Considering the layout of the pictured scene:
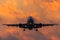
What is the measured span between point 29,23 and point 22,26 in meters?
9.66

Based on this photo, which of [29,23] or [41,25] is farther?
[41,25]

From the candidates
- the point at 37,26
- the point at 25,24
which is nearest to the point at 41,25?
the point at 37,26

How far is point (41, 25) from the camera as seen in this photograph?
135m

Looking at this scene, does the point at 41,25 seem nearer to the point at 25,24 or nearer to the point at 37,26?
the point at 37,26

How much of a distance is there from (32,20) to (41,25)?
443 inches

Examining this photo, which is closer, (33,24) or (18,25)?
(33,24)

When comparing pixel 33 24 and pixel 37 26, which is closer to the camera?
pixel 33 24

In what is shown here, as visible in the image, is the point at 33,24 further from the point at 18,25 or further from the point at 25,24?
the point at 18,25

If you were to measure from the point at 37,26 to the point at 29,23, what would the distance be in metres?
12.2

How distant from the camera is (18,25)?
139125 mm

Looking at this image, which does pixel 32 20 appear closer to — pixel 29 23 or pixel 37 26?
pixel 29 23

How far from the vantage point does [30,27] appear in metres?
126

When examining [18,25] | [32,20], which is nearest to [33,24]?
[32,20]

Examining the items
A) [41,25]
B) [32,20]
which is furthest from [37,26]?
[32,20]
